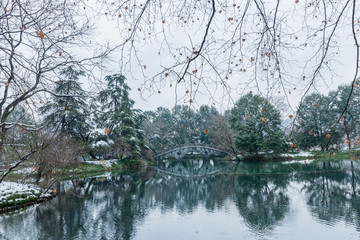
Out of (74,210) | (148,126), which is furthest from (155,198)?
(148,126)

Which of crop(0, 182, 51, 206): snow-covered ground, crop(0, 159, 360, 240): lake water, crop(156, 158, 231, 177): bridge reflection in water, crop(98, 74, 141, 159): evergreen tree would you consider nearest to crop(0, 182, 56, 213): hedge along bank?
crop(0, 182, 51, 206): snow-covered ground

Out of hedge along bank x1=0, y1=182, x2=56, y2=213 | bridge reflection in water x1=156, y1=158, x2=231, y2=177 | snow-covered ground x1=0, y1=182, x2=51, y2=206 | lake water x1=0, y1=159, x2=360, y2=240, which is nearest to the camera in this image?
lake water x1=0, y1=159, x2=360, y2=240

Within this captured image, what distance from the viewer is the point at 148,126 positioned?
41969 mm

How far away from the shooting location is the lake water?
696cm

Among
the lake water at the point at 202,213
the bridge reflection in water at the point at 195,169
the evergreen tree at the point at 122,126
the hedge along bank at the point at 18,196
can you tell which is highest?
the evergreen tree at the point at 122,126

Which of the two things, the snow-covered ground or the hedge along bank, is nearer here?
the hedge along bank

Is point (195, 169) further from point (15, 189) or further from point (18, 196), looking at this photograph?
point (18, 196)

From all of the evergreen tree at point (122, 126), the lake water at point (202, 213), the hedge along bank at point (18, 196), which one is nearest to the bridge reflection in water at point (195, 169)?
the evergreen tree at point (122, 126)

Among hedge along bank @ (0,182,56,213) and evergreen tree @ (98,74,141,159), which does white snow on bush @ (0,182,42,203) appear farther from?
evergreen tree @ (98,74,141,159)

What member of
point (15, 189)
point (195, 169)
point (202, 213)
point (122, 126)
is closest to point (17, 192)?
point (15, 189)

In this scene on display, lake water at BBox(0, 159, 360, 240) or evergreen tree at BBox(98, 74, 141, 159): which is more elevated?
evergreen tree at BBox(98, 74, 141, 159)

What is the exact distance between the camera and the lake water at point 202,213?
696cm

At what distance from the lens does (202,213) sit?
889cm

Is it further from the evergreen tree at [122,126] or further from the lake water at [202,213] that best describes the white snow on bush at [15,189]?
the evergreen tree at [122,126]
